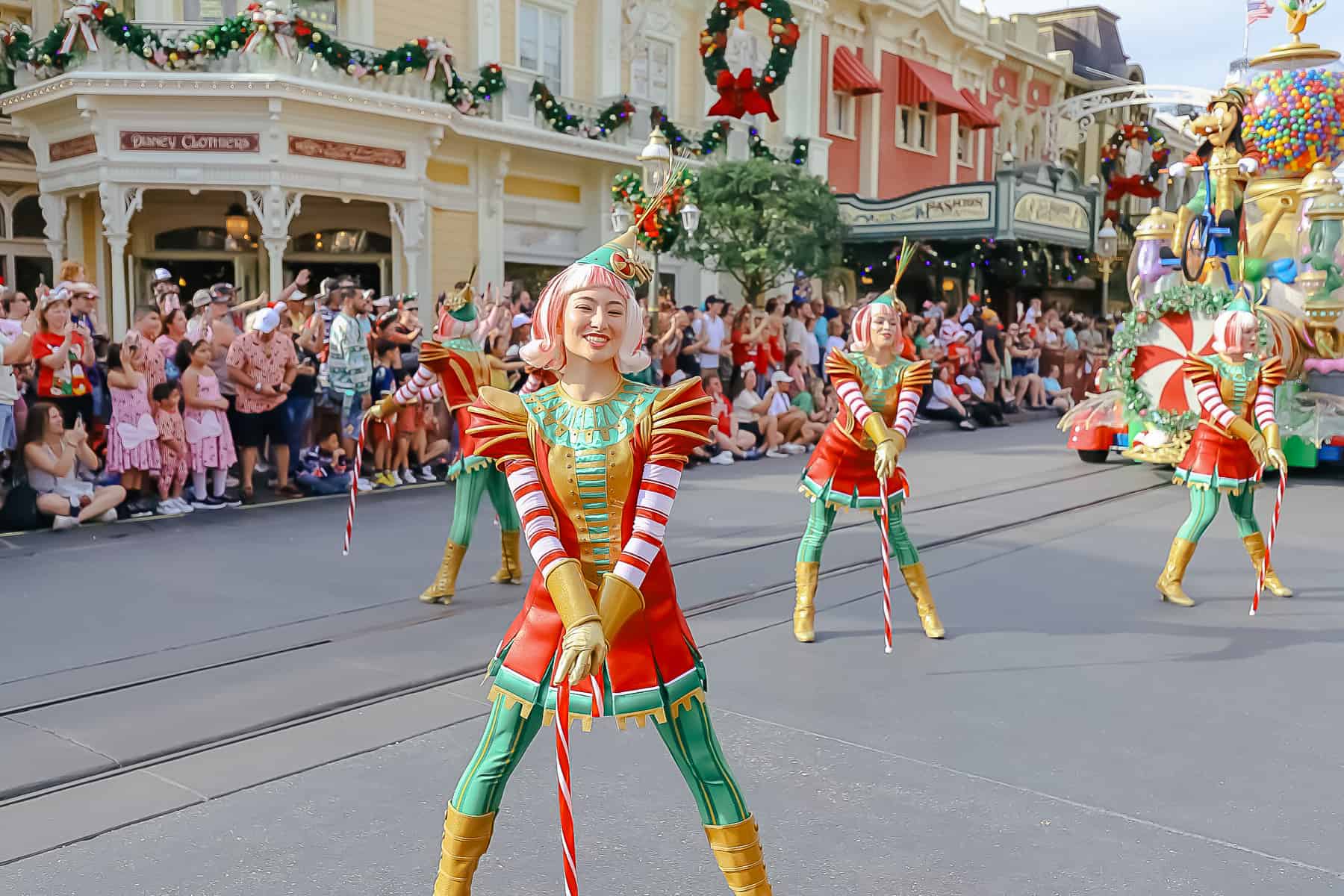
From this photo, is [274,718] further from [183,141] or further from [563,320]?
[183,141]

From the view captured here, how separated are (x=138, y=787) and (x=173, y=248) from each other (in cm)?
1608

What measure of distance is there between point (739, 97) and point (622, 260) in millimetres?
17348

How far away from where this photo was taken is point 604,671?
300 cm

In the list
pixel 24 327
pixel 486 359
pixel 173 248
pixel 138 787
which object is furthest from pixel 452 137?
pixel 138 787

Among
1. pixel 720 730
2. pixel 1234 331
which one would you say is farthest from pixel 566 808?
pixel 1234 331

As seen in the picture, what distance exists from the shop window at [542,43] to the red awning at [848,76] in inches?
299

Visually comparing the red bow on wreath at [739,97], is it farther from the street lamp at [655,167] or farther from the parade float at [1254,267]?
the parade float at [1254,267]

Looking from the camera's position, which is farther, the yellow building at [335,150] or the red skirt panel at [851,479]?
the yellow building at [335,150]

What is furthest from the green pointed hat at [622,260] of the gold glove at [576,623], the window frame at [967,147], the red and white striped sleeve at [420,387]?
the window frame at [967,147]

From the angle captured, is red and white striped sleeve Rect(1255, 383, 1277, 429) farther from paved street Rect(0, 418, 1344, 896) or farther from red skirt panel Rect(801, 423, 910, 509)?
red skirt panel Rect(801, 423, 910, 509)

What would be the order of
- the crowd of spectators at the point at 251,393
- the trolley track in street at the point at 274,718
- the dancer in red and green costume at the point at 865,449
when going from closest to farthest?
1. the trolley track in street at the point at 274,718
2. the dancer in red and green costume at the point at 865,449
3. the crowd of spectators at the point at 251,393

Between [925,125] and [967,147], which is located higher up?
[925,125]

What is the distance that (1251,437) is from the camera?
6.43m

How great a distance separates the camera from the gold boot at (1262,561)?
6.90 metres
